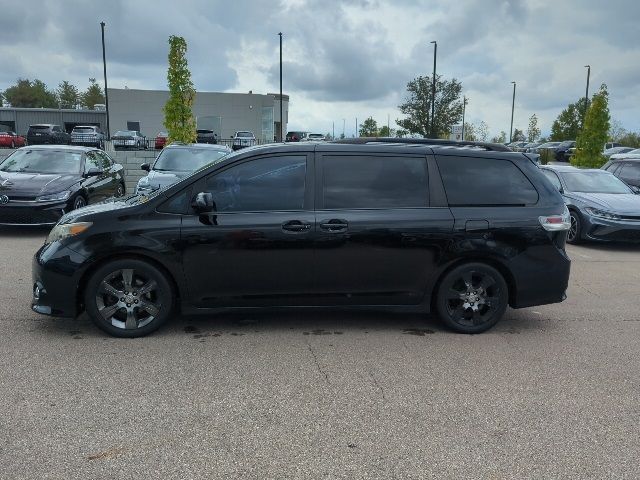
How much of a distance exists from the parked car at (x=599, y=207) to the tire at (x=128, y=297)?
6.96 metres

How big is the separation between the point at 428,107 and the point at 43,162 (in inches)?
1452

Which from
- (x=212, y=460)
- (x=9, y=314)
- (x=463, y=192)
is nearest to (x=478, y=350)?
(x=463, y=192)

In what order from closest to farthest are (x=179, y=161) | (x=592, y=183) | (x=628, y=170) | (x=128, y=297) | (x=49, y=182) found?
(x=128, y=297), (x=49, y=182), (x=592, y=183), (x=179, y=161), (x=628, y=170)

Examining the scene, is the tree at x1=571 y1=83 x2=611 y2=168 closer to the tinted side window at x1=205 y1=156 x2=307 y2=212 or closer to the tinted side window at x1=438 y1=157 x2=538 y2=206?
the tinted side window at x1=438 y1=157 x2=538 y2=206

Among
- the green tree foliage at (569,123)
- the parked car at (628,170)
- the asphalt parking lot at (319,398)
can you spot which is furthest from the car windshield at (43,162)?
the green tree foliage at (569,123)

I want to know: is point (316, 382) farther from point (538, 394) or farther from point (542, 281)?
point (542, 281)

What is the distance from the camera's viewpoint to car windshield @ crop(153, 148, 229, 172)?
12.4 metres

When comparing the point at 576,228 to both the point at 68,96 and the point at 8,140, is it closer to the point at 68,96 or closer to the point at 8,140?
the point at 8,140

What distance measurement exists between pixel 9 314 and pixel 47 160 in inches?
264

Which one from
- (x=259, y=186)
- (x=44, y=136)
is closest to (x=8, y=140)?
(x=44, y=136)

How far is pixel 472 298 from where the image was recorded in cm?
518

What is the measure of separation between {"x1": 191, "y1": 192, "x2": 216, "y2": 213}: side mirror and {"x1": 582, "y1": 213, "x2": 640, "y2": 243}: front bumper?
25.5 ft

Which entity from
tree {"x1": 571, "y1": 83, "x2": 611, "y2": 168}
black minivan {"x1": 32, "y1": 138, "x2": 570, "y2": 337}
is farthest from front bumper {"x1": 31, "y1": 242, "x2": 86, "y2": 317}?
tree {"x1": 571, "y1": 83, "x2": 611, "y2": 168}

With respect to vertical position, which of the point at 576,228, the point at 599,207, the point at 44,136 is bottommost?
the point at 576,228
